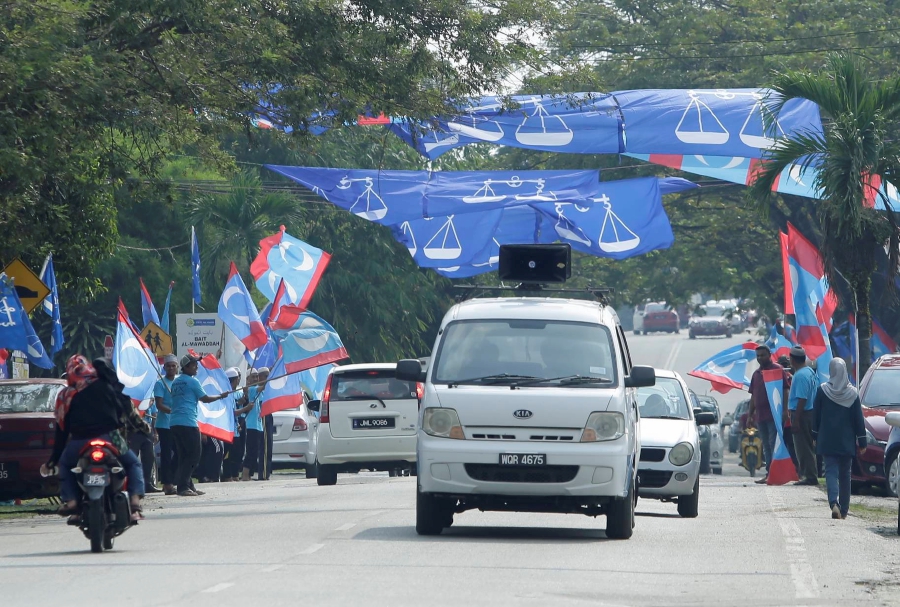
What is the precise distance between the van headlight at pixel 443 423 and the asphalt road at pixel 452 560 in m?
0.90

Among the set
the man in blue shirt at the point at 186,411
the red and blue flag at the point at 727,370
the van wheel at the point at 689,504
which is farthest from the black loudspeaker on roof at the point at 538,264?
the red and blue flag at the point at 727,370

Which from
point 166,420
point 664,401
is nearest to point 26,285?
point 166,420

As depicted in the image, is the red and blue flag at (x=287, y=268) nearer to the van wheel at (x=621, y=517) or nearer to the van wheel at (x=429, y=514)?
the van wheel at (x=429, y=514)

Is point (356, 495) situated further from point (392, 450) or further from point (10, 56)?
point (10, 56)

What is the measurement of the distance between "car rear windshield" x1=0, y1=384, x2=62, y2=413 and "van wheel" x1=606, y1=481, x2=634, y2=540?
304 inches

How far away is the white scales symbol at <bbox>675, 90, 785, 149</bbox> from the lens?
1047 inches

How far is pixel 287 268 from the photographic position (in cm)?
2811

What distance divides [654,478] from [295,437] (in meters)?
12.7

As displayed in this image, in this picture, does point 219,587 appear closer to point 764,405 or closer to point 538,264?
point 538,264

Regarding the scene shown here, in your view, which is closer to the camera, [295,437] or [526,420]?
[526,420]

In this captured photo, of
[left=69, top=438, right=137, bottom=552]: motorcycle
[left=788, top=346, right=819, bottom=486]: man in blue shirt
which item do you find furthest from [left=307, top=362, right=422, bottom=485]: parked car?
[left=69, top=438, right=137, bottom=552]: motorcycle

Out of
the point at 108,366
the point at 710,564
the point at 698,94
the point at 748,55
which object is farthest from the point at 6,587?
the point at 748,55

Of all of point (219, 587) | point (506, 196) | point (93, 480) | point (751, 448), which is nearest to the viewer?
point (219, 587)

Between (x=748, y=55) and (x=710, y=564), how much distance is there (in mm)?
28682
